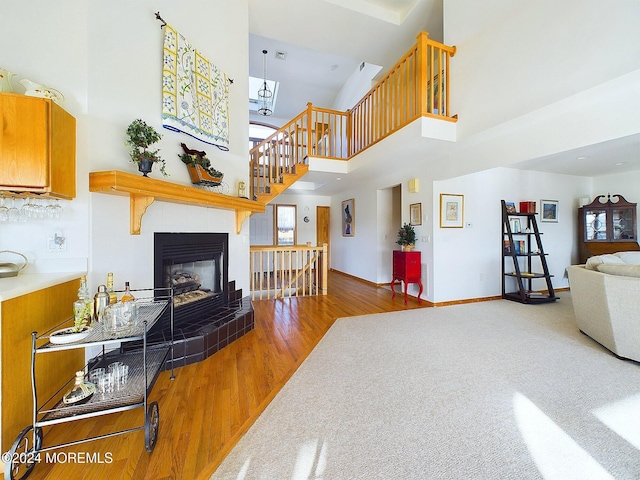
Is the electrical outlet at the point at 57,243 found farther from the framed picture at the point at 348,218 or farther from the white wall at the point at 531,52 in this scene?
the framed picture at the point at 348,218

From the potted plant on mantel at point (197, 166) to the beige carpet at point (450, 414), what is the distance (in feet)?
6.56

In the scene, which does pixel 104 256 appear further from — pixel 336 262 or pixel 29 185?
pixel 336 262

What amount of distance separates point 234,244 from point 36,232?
1925 millimetres

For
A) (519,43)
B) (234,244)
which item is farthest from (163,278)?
(519,43)

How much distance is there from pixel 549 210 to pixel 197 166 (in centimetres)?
623

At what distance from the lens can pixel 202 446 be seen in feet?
4.74

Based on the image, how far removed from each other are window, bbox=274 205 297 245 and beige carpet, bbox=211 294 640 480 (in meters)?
5.47

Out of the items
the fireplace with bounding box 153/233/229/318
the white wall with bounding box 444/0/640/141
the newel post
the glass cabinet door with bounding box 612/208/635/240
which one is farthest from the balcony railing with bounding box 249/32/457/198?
the glass cabinet door with bounding box 612/208/635/240

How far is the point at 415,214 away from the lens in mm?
4777

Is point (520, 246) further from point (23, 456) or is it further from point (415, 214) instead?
point (23, 456)

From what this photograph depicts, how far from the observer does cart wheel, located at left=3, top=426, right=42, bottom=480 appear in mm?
1143

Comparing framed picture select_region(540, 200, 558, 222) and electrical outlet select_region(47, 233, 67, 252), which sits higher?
framed picture select_region(540, 200, 558, 222)

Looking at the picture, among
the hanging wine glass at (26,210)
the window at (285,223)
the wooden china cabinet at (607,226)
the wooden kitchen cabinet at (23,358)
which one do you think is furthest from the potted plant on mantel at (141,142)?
the wooden china cabinet at (607,226)

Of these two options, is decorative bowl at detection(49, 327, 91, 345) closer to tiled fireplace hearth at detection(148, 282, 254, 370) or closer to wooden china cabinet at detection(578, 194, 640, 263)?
tiled fireplace hearth at detection(148, 282, 254, 370)
